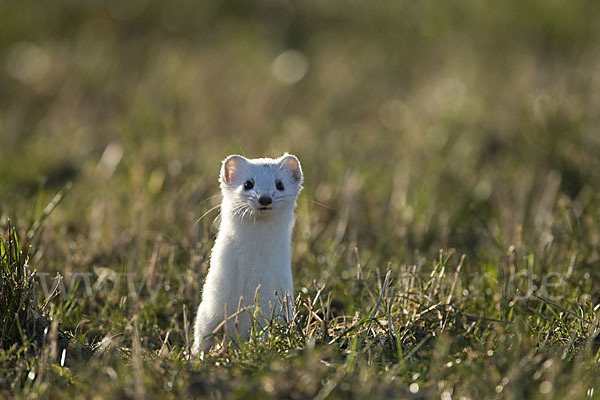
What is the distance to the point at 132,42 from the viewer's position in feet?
34.7

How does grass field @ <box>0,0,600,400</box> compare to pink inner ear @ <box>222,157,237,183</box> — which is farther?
pink inner ear @ <box>222,157,237,183</box>

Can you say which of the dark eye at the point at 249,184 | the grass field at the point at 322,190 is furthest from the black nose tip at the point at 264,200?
the grass field at the point at 322,190

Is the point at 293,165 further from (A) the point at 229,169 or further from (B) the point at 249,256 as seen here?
(B) the point at 249,256

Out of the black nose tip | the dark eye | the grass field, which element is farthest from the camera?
the dark eye

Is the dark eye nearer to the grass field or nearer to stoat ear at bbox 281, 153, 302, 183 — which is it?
stoat ear at bbox 281, 153, 302, 183

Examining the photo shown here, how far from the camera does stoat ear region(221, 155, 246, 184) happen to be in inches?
163

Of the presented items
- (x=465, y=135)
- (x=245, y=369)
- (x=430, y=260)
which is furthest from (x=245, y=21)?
(x=245, y=369)

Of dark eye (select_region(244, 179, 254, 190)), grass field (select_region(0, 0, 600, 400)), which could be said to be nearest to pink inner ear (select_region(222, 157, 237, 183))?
dark eye (select_region(244, 179, 254, 190))

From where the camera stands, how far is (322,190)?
243 inches

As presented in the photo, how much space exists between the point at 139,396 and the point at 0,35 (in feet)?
28.2

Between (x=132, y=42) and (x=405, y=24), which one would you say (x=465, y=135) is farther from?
(x=132, y=42)

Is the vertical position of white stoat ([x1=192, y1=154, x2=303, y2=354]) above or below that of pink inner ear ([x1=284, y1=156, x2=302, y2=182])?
below

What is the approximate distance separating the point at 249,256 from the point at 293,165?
565 millimetres

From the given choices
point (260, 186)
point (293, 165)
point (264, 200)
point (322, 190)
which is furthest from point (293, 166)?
point (322, 190)
